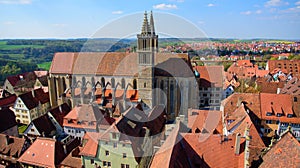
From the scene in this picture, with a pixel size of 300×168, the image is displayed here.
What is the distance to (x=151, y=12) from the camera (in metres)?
40.7

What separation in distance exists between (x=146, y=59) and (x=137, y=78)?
460 centimetres

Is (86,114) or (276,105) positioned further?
(86,114)

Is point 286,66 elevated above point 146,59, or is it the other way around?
point 146,59

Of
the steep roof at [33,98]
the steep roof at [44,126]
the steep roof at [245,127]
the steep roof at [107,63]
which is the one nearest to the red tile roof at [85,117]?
the steep roof at [44,126]

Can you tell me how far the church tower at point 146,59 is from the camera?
133 ft

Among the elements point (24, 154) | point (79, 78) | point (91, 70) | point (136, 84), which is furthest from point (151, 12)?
point (24, 154)

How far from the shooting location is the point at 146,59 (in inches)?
1676

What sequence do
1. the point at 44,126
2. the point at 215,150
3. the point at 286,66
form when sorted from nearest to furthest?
1. the point at 215,150
2. the point at 44,126
3. the point at 286,66

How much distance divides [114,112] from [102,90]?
653 centimetres

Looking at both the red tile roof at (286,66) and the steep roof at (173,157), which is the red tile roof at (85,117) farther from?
the red tile roof at (286,66)

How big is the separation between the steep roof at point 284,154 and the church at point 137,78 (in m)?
27.1

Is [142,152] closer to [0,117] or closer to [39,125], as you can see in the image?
[39,125]

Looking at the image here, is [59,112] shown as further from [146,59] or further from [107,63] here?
[146,59]

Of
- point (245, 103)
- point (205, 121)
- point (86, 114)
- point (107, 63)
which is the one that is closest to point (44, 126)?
point (86, 114)
